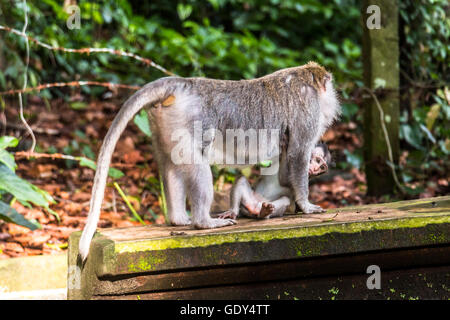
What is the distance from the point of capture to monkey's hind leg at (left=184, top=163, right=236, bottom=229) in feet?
12.1

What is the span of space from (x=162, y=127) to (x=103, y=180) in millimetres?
573

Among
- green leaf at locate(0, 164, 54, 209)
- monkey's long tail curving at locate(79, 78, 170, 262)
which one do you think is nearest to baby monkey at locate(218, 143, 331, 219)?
monkey's long tail curving at locate(79, 78, 170, 262)

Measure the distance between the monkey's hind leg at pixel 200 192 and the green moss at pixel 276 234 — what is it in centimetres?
45

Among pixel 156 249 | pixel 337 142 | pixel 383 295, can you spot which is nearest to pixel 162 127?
pixel 156 249

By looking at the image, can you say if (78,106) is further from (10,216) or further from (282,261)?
(282,261)

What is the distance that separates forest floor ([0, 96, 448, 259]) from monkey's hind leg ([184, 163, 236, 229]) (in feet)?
5.48

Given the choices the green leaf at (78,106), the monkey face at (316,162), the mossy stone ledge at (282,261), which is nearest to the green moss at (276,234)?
the mossy stone ledge at (282,261)

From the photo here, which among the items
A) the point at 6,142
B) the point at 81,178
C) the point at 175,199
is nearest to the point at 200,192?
the point at 175,199

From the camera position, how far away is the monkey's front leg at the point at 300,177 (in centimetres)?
416

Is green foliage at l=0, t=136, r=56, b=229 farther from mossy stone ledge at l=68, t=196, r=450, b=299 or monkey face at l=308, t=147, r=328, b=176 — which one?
monkey face at l=308, t=147, r=328, b=176

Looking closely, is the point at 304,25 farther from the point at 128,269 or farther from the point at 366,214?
the point at 128,269

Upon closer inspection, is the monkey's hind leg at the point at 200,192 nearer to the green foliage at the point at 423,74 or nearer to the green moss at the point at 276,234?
the green moss at the point at 276,234

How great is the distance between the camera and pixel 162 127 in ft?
12.5

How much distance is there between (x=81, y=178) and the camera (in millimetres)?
7301
